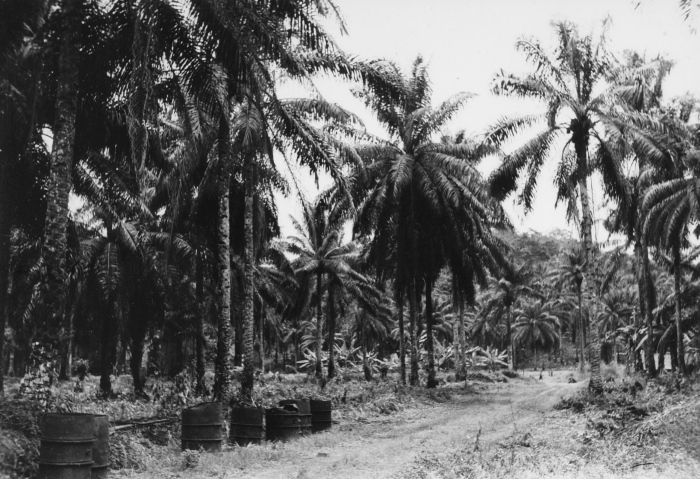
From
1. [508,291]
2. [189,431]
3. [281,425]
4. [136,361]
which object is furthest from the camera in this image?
[508,291]

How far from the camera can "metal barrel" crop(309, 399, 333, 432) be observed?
15.3 meters

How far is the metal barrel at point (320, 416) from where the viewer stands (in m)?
15.3

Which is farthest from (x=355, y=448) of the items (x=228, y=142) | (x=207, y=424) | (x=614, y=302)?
(x=614, y=302)

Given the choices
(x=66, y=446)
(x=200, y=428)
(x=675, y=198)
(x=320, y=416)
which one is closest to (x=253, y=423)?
(x=200, y=428)

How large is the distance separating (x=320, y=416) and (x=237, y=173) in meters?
10.2

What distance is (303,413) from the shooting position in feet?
46.8

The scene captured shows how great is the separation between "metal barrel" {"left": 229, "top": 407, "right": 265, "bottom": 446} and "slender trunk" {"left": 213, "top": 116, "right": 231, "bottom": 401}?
1728 millimetres

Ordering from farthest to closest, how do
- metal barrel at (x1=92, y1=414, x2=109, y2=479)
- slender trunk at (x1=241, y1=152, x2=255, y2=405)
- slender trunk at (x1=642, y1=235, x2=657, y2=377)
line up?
slender trunk at (x1=642, y1=235, x2=657, y2=377) < slender trunk at (x1=241, y1=152, x2=255, y2=405) < metal barrel at (x1=92, y1=414, x2=109, y2=479)

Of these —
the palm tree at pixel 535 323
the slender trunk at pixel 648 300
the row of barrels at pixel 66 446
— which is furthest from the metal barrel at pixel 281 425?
the palm tree at pixel 535 323

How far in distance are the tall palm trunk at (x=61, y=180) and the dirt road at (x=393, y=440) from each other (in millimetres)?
3833

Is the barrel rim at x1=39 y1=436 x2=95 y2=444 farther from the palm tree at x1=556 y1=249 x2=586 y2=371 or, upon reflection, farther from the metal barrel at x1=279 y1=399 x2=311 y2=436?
the palm tree at x1=556 y1=249 x2=586 y2=371

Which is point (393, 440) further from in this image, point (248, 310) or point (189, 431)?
point (248, 310)

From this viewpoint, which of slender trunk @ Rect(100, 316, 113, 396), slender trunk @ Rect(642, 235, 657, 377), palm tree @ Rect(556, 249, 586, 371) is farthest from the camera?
palm tree @ Rect(556, 249, 586, 371)

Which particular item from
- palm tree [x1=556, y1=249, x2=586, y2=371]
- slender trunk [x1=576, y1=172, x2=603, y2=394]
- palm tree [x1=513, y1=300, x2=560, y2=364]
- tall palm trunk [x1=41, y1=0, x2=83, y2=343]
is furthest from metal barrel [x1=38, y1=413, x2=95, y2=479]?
palm tree [x1=513, y1=300, x2=560, y2=364]
